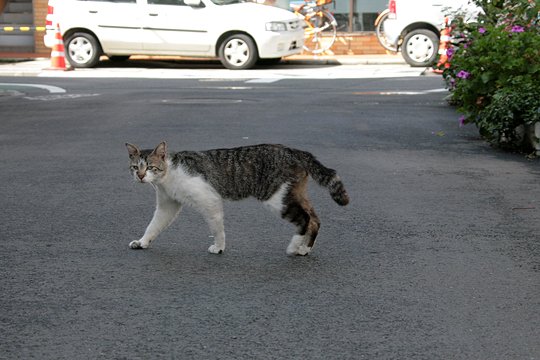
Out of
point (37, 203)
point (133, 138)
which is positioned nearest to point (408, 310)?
point (37, 203)

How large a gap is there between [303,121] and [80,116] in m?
3.08

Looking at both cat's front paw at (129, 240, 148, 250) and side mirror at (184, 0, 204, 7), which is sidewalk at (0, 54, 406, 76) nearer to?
side mirror at (184, 0, 204, 7)

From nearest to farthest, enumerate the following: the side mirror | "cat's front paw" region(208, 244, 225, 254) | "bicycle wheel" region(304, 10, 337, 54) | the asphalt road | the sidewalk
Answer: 1. the asphalt road
2. "cat's front paw" region(208, 244, 225, 254)
3. the side mirror
4. the sidewalk
5. "bicycle wheel" region(304, 10, 337, 54)

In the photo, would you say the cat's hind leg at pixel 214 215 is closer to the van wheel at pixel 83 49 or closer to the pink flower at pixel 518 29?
the pink flower at pixel 518 29

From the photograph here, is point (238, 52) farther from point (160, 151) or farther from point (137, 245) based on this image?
point (160, 151)

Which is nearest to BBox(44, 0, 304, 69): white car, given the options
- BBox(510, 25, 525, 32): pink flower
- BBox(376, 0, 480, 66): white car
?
BBox(376, 0, 480, 66): white car

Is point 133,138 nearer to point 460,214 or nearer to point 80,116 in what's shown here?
point 80,116

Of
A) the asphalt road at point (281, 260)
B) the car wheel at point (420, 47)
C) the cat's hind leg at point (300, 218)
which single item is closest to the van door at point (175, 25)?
the car wheel at point (420, 47)

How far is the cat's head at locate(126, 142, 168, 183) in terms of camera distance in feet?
21.9

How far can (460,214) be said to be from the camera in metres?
8.18

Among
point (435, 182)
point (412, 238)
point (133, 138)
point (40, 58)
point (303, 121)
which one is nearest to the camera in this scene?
point (412, 238)

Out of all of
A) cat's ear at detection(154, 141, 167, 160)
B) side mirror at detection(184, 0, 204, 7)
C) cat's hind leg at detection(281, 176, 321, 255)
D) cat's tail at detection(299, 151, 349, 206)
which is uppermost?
side mirror at detection(184, 0, 204, 7)

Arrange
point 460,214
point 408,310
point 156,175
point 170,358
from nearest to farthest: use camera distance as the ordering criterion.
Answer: point 170,358 < point 408,310 < point 156,175 < point 460,214

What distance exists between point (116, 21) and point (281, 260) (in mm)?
17533
